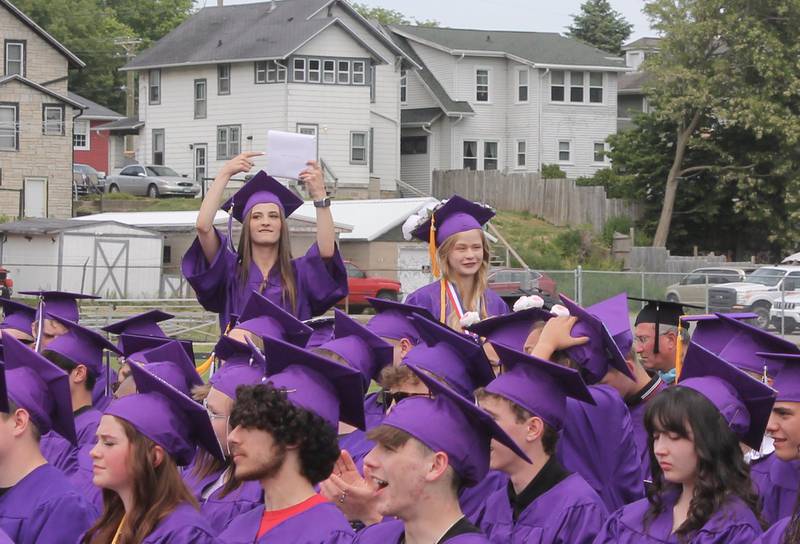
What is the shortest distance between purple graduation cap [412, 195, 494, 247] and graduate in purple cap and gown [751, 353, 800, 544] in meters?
2.49

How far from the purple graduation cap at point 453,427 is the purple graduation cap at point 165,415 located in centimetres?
92

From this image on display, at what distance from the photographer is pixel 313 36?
1997 inches

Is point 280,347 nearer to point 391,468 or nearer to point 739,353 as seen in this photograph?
point 391,468

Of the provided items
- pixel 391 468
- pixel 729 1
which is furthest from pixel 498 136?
pixel 391 468

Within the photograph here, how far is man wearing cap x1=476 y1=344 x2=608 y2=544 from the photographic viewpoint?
4938 mm

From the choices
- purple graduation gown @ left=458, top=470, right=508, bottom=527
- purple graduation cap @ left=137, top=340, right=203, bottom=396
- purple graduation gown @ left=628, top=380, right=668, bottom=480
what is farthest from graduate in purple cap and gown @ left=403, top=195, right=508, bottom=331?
purple graduation gown @ left=458, top=470, right=508, bottom=527

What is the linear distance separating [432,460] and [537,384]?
3.15 ft

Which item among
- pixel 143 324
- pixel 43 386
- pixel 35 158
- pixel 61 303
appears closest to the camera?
pixel 43 386

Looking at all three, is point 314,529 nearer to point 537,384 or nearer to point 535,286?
point 537,384

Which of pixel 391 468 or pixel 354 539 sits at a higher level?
pixel 391 468

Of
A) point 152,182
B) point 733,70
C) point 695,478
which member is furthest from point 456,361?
point 152,182

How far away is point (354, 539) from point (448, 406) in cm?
61

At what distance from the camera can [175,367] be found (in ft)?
Result: 19.4

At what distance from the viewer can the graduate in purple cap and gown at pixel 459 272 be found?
7.48 meters
